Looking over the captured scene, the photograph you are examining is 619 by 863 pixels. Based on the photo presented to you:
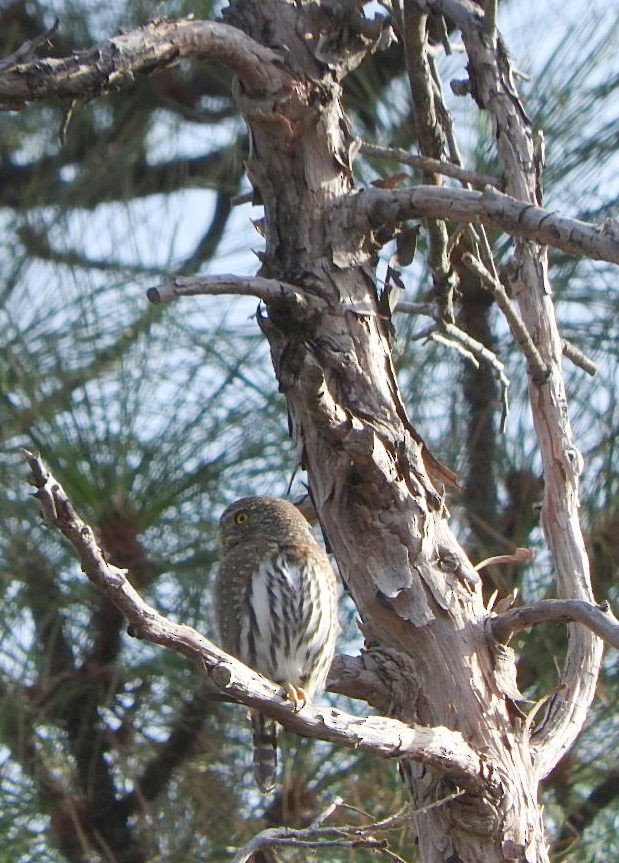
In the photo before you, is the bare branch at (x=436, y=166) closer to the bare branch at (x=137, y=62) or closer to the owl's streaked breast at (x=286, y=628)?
the bare branch at (x=137, y=62)

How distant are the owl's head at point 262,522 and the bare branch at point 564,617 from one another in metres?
0.93

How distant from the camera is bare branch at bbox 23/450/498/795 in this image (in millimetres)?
1424

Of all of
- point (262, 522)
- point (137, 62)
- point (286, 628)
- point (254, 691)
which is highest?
point (137, 62)

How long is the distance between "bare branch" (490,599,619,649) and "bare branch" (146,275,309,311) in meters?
0.54

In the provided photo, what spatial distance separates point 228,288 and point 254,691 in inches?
22.5

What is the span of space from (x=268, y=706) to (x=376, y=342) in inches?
25.7

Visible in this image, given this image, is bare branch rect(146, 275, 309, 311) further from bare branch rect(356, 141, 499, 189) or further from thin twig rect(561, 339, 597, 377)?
→ thin twig rect(561, 339, 597, 377)

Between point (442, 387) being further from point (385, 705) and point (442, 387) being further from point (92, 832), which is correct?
point (385, 705)

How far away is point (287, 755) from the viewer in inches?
132

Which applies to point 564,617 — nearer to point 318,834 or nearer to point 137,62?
point 318,834

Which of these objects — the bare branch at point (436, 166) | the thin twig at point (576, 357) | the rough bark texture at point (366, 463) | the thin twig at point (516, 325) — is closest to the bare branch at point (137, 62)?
the rough bark texture at point (366, 463)

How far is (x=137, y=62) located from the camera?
1862 mm

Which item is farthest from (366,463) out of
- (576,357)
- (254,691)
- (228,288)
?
(576,357)

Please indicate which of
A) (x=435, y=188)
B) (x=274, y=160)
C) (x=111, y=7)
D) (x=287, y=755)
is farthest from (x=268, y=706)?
(x=111, y=7)
